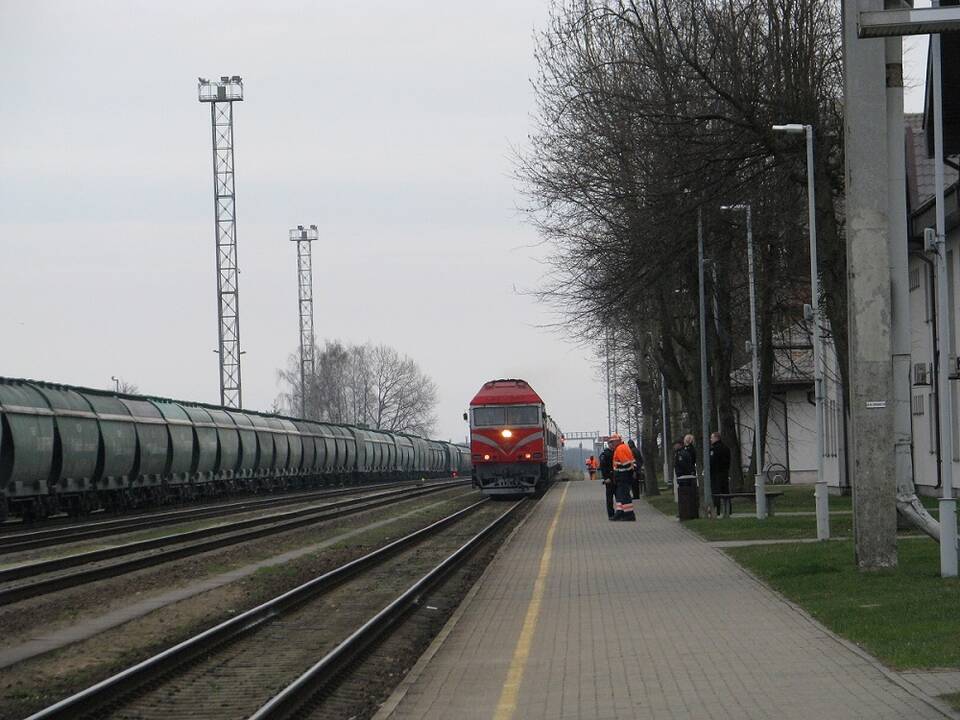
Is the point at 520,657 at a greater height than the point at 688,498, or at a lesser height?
lesser

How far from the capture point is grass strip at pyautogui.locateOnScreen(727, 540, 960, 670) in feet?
35.4

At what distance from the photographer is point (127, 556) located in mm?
23609

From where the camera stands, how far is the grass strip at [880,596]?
10.8 metres

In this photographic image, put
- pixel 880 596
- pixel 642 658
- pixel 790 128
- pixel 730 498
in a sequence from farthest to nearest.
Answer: pixel 730 498 < pixel 790 128 < pixel 880 596 < pixel 642 658

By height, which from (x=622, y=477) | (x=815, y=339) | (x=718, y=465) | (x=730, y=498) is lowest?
(x=730, y=498)

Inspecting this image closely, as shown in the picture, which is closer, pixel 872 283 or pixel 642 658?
pixel 642 658

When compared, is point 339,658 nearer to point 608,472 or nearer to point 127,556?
point 127,556

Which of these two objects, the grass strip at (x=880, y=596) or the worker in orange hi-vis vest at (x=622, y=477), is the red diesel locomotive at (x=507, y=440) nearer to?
the worker in orange hi-vis vest at (x=622, y=477)

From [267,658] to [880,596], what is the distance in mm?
6053

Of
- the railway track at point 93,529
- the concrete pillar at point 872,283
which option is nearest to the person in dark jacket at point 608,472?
the railway track at point 93,529

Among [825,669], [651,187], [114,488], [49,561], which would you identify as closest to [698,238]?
[651,187]

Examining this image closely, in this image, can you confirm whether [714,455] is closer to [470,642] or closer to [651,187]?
[651,187]

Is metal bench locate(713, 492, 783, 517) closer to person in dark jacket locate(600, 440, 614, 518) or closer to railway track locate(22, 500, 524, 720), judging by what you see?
person in dark jacket locate(600, 440, 614, 518)

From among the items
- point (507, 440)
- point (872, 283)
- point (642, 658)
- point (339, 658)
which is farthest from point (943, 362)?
point (507, 440)
